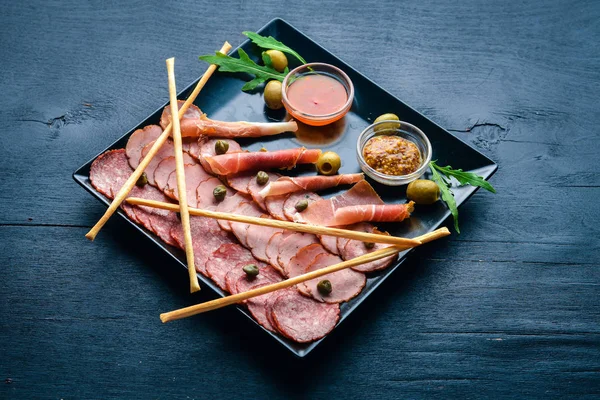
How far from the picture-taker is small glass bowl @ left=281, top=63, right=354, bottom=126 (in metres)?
3.74

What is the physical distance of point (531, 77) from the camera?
13.7 feet

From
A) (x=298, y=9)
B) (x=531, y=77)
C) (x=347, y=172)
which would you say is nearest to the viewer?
(x=347, y=172)

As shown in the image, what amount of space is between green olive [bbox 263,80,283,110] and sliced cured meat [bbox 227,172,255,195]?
0.58 metres

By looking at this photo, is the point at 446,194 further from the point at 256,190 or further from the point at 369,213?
the point at 256,190

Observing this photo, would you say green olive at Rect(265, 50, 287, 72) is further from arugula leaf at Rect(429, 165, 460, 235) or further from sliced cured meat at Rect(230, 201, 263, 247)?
arugula leaf at Rect(429, 165, 460, 235)

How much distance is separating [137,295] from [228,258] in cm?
58

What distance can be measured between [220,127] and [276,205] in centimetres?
66

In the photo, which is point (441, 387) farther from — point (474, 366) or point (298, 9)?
point (298, 9)

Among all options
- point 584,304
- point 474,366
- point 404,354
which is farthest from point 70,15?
point 584,304

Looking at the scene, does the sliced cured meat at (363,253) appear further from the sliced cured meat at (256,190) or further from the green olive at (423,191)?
the sliced cured meat at (256,190)

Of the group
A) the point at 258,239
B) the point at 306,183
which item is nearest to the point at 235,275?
the point at 258,239

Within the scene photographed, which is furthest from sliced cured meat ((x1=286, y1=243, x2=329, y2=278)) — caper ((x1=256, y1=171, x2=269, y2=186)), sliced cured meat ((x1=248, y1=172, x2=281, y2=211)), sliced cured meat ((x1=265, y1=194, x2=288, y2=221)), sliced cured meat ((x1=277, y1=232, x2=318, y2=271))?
caper ((x1=256, y1=171, x2=269, y2=186))

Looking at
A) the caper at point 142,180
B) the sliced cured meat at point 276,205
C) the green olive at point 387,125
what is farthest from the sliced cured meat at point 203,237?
the green olive at point 387,125

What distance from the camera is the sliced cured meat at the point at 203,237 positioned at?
3.26 m
